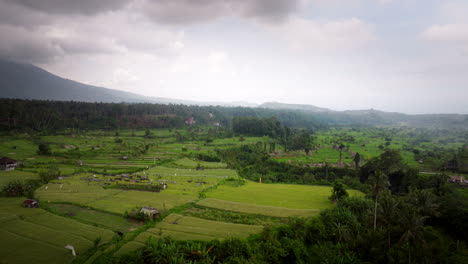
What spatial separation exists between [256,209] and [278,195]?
7.28 metres

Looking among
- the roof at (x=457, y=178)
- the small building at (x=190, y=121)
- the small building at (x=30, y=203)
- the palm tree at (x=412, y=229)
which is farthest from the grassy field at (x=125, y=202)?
the small building at (x=190, y=121)

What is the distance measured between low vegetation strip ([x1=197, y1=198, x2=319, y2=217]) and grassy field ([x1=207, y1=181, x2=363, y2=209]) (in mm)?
1330

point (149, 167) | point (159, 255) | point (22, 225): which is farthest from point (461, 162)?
point (22, 225)

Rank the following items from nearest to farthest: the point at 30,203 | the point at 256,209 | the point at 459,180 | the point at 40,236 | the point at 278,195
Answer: the point at 40,236
the point at 30,203
the point at 256,209
the point at 278,195
the point at 459,180

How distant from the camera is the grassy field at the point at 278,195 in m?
32.2

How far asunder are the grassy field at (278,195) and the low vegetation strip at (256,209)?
4.36ft

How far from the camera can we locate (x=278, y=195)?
3591cm

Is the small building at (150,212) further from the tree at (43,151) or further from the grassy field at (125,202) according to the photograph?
the tree at (43,151)

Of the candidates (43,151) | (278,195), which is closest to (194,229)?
(278,195)

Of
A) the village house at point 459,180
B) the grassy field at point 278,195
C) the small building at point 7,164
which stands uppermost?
the village house at point 459,180

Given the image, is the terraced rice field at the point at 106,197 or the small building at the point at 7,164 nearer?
the terraced rice field at the point at 106,197

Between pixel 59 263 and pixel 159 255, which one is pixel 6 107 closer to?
pixel 59 263

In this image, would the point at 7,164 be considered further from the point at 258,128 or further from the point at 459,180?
the point at 258,128

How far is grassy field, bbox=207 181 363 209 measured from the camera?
32.2 metres
